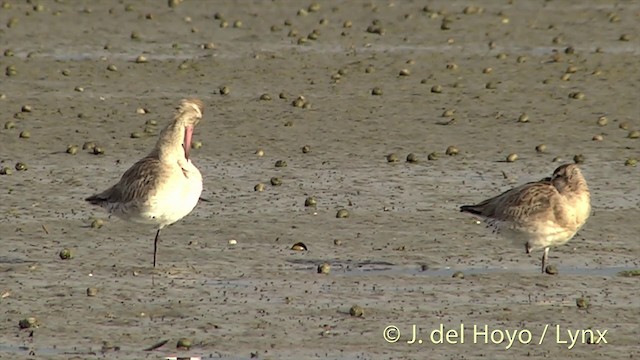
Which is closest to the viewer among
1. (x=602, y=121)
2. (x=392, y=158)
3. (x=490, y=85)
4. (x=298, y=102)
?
(x=392, y=158)

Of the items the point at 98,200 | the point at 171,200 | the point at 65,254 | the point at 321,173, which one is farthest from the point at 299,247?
the point at 321,173

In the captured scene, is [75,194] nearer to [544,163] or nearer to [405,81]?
[544,163]

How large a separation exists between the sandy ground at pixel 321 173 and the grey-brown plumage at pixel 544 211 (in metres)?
0.39

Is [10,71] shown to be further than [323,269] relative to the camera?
Yes

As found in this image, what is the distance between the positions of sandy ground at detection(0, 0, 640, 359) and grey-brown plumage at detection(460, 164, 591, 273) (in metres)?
0.39

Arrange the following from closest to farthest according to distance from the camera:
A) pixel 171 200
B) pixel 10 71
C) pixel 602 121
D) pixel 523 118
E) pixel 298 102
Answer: pixel 171 200 < pixel 602 121 < pixel 523 118 < pixel 298 102 < pixel 10 71

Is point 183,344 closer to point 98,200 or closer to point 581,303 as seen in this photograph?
point 581,303

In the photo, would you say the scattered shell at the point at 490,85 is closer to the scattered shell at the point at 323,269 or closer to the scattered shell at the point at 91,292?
the scattered shell at the point at 323,269

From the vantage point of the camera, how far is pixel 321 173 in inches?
848

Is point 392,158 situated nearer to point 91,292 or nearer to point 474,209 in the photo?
point 474,209

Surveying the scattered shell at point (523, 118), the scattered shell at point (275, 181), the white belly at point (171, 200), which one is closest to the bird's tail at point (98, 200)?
the white belly at point (171, 200)

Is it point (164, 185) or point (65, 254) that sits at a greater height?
→ point (164, 185)

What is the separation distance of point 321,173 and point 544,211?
545cm

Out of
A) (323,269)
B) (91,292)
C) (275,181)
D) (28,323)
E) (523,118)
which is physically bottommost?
(28,323)
